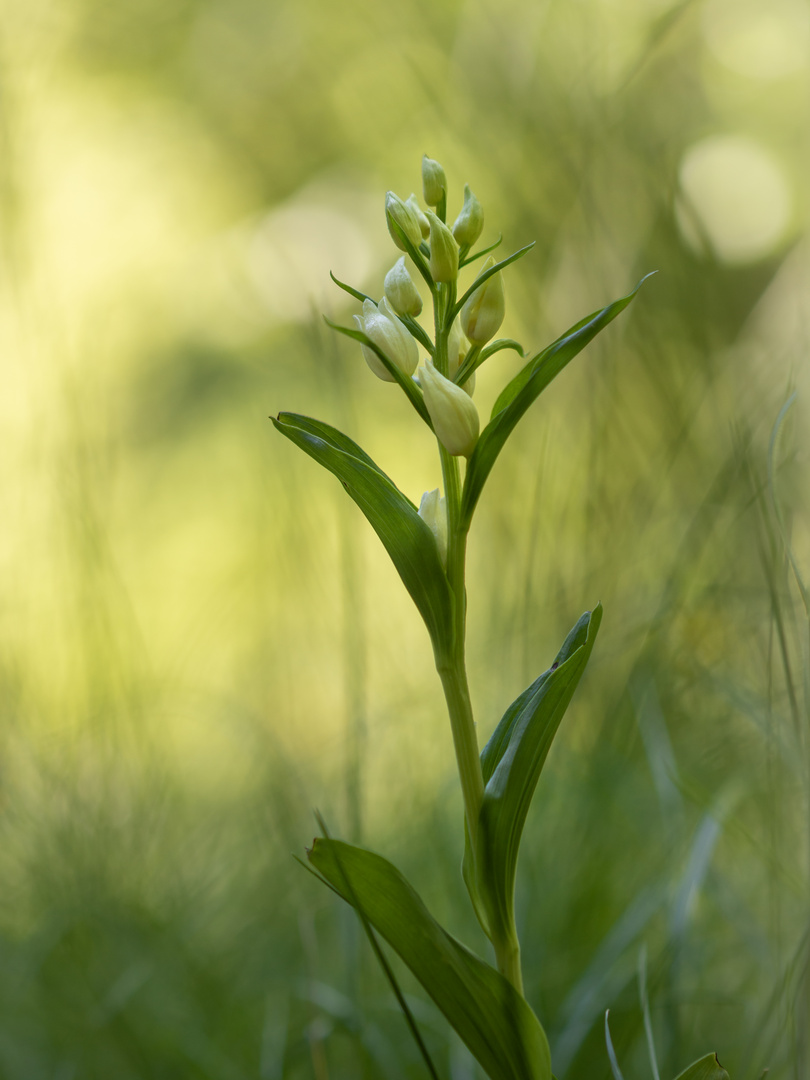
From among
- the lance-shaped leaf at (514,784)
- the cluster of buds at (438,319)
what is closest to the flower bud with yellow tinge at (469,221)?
the cluster of buds at (438,319)

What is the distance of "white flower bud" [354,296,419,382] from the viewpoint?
24 cm

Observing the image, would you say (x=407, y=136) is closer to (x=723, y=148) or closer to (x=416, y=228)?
(x=723, y=148)

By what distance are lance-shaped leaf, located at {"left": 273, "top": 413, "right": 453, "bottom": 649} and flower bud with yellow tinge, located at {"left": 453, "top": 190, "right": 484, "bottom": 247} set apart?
8 centimetres

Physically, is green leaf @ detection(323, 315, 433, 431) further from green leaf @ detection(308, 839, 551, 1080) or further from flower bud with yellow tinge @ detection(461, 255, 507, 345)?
green leaf @ detection(308, 839, 551, 1080)

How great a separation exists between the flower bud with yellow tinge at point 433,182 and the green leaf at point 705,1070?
29 cm

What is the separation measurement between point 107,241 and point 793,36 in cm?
159

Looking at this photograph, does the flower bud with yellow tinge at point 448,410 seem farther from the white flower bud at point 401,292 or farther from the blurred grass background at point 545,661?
the blurred grass background at point 545,661

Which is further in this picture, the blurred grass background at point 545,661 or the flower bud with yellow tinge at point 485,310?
the blurred grass background at point 545,661

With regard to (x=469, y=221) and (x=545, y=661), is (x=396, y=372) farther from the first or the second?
(x=545, y=661)

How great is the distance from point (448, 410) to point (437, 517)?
0.04 m

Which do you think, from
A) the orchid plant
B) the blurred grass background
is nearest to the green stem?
the orchid plant

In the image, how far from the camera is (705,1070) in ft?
0.76

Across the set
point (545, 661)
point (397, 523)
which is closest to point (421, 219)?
point (397, 523)

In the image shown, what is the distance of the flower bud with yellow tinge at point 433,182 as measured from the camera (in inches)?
10.1
